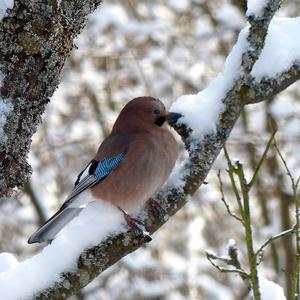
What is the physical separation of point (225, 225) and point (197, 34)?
246 cm

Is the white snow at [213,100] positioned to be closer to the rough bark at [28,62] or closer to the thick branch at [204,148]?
the thick branch at [204,148]

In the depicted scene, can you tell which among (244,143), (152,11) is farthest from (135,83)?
(244,143)

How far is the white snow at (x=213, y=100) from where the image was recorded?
2451mm

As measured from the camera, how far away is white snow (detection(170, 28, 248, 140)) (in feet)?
8.04

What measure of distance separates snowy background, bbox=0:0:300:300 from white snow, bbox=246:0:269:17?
4.89 metres

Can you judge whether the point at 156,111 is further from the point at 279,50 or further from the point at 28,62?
the point at 28,62

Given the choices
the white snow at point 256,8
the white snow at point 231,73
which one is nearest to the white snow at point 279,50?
the white snow at point 231,73

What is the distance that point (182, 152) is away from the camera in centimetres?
789

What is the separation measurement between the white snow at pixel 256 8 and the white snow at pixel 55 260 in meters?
0.85

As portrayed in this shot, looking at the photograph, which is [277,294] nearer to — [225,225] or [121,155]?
[121,155]

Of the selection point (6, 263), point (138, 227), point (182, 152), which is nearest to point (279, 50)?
point (138, 227)

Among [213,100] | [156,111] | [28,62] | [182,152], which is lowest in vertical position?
[213,100]

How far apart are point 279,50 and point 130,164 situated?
104cm

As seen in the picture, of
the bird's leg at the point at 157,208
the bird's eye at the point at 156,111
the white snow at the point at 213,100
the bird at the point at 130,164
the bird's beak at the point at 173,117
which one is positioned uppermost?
the bird's eye at the point at 156,111
